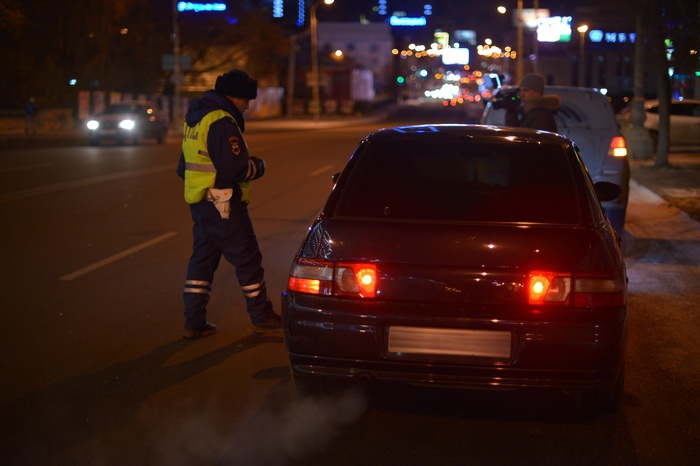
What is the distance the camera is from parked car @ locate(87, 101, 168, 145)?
30312 millimetres

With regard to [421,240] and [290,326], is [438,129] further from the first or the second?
[290,326]

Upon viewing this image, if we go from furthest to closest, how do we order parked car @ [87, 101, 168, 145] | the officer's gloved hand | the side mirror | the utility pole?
1. parked car @ [87, 101, 168, 145]
2. the utility pole
3. the side mirror
4. the officer's gloved hand

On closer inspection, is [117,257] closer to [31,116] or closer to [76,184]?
[76,184]

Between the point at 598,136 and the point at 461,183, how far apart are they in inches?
250

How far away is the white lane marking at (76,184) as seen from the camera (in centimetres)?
1500

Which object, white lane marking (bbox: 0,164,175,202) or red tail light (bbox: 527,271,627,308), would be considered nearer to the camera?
red tail light (bbox: 527,271,627,308)

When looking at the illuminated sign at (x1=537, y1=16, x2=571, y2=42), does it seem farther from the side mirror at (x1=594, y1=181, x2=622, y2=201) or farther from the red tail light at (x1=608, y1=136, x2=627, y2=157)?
the side mirror at (x1=594, y1=181, x2=622, y2=201)

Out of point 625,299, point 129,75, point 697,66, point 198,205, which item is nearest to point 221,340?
point 198,205

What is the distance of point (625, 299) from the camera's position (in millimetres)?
4477

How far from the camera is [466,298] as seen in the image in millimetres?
4336

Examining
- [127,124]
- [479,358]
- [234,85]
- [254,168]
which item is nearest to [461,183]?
[479,358]

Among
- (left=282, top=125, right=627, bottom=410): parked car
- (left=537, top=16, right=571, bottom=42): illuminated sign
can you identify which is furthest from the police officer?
(left=537, top=16, right=571, bottom=42): illuminated sign

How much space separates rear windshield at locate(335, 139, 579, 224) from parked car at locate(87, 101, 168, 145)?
2664 cm

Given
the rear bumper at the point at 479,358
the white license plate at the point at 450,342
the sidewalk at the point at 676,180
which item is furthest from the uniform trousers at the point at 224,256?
the sidewalk at the point at 676,180
